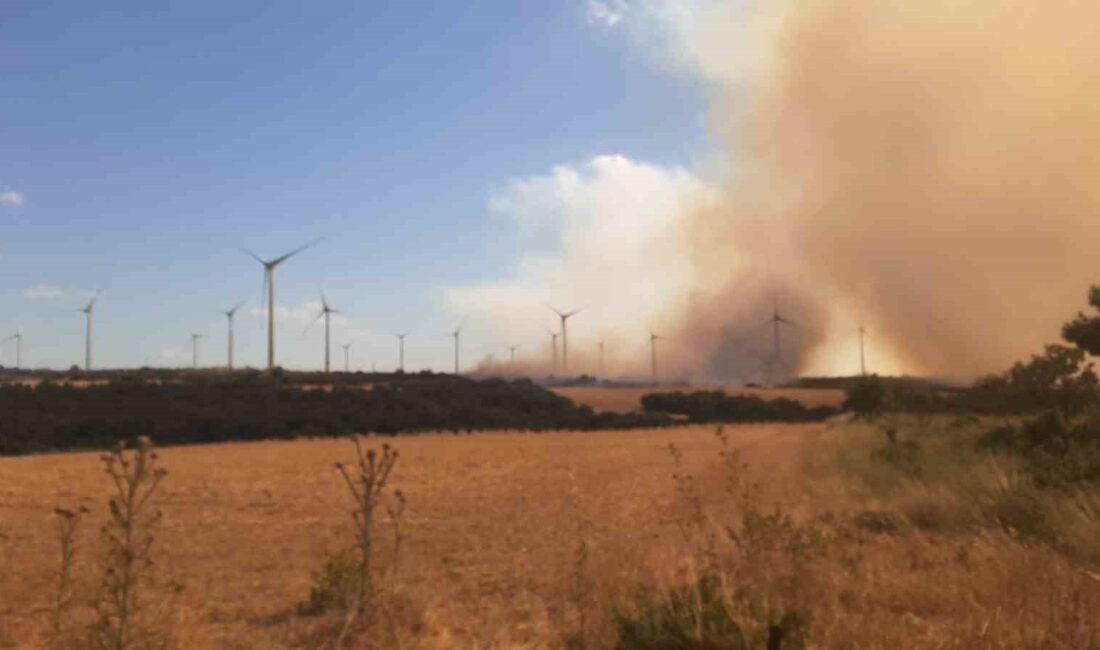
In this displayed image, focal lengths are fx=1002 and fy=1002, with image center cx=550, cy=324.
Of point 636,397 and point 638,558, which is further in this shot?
point 636,397

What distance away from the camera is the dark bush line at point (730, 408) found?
116 metres

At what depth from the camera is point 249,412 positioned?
94500 millimetres

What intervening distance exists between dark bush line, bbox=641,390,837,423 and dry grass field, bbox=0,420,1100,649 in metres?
83.9

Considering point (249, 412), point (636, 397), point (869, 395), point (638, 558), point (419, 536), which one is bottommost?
point (419, 536)

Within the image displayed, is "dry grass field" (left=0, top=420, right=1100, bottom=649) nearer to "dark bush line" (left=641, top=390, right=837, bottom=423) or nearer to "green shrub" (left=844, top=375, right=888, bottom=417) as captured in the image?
"green shrub" (left=844, top=375, right=888, bottom=417)

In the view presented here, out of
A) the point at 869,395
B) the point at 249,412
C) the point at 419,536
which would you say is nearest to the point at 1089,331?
the point at 419,536

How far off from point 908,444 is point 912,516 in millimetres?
17341

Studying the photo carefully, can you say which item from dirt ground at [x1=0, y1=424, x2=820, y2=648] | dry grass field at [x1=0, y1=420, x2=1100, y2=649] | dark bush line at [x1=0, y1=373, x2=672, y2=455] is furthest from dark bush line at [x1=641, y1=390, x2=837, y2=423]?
dry grass field at [x1=0, y1=420, x2=1100, y2=649]

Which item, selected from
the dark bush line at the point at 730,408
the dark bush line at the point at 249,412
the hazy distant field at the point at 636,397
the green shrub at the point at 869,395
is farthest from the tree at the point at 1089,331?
the hazy distant field at the point at 636,397

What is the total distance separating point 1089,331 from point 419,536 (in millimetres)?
17277

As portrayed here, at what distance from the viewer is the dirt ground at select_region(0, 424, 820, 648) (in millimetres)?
10234

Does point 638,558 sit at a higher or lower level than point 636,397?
lower

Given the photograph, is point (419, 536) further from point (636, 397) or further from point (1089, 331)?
point (636, 397)

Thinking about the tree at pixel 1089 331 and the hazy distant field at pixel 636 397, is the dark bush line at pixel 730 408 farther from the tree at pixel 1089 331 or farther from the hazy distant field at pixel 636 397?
the tree at pixel 1089 331
